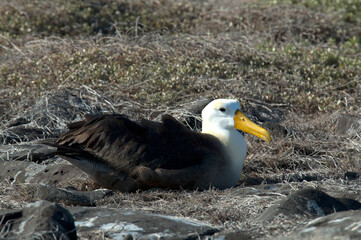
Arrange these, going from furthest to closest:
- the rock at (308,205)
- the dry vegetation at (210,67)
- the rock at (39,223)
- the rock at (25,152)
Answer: the rock at (25,152)
the dry vegetation at (210,67)
the rock at (308,205)
the rock at (39,223)

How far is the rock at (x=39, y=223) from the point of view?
3604mm

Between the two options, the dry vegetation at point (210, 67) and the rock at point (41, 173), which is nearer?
the rock at point (41, 173)

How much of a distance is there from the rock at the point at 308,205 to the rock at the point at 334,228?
0.48 m

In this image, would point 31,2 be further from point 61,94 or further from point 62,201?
point 62,201

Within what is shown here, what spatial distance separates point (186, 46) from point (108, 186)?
4827 millimetres

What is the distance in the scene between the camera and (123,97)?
855cm

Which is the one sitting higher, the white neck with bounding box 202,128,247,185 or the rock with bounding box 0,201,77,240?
the rock with bounding box 0,201,77,240

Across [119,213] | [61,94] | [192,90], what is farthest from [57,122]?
[119,213]

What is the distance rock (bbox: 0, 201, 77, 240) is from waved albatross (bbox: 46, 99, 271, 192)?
1.87 metres

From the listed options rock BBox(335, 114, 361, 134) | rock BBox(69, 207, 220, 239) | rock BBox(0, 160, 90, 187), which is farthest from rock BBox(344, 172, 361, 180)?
rock BBox(0, 160, 90, 187)

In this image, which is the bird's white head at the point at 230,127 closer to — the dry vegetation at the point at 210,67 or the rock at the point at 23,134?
Answer: the dry vegetation at the point at 210,67

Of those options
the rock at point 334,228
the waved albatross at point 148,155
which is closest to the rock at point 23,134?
the waved albatross at point 148,155

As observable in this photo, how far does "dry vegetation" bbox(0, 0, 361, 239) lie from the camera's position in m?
6.67

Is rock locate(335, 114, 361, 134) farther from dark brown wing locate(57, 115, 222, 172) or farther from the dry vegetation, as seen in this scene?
dark brown wing locate(57, 115, 222, 172)
